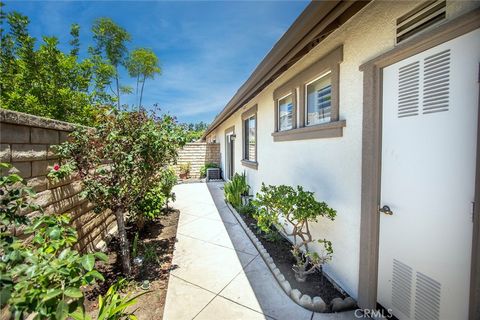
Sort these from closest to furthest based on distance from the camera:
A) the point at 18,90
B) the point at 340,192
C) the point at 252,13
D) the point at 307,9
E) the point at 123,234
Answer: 1. the point at 307,9
2. the point at 340,192
3. the point at 123,234
4. the point at 252,13
5. the point at 18,90

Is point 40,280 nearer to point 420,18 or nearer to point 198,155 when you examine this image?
point 420,18

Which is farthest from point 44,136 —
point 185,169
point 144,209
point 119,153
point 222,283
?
point 185,169

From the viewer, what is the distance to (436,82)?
1844 mm

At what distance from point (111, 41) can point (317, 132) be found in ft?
83.6

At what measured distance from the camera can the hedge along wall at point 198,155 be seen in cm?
1442

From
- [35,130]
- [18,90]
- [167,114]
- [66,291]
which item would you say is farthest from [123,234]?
[18,90]

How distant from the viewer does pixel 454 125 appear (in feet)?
5.63

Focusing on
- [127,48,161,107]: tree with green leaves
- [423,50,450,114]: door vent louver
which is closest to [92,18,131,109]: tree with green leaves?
[127,48,161,107]: tree with green leaves

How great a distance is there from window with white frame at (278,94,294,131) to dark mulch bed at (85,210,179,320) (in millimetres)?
3521

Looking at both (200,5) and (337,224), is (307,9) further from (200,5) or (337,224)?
(200,5)

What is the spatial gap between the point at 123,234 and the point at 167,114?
6.84 feet

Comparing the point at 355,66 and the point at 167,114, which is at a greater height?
the point at 355,66

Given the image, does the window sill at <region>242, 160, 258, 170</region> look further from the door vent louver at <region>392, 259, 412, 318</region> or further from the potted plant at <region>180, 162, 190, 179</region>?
the potted plant at <region>180, 162, 190, 179</region>

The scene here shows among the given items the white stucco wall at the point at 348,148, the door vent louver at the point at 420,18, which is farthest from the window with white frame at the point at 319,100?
the door vent louver at the point at 420,18
